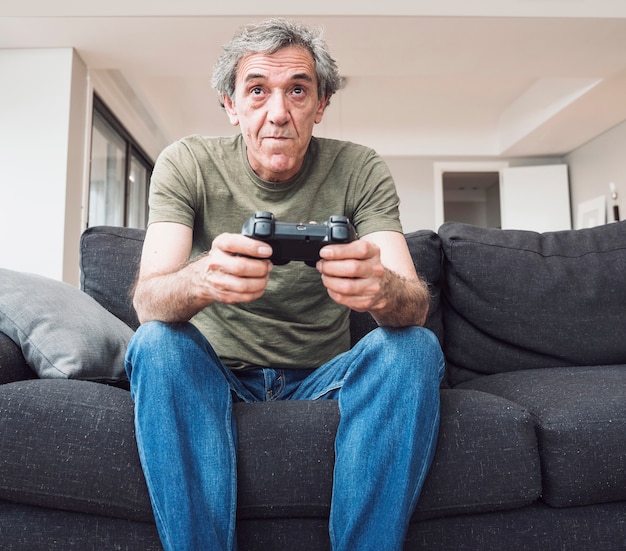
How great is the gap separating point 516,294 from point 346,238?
0.92m

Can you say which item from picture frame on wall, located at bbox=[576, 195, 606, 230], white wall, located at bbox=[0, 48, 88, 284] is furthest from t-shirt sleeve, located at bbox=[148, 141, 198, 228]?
picture frame on wall, located at bbox=[576, 195, 606, 230]

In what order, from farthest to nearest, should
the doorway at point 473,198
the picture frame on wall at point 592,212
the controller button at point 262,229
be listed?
the doorway at point 473,198 → the picture frame on wall at point 592,212 → the controller button at point 262,229

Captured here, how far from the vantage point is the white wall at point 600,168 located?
5.80 metres

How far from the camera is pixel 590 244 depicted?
1640mm

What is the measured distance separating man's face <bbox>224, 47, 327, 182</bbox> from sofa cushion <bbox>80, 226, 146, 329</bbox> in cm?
46

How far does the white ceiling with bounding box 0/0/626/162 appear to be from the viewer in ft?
11.8

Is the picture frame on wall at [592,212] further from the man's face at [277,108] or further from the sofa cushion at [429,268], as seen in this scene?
the man's face at [277,108]

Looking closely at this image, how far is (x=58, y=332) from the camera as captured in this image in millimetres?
1101

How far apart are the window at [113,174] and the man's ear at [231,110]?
356 centimetres

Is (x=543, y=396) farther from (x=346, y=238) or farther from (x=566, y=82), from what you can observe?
(x=566, y=82)

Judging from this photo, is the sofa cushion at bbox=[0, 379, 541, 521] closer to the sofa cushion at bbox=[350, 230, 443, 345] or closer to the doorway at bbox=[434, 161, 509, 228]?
the sofa cushion at bbox=[350, 230, 443, 345]

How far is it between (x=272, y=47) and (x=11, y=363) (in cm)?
83

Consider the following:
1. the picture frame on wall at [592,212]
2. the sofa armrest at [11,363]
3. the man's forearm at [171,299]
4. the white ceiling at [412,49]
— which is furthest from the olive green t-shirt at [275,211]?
the picture frame on wall at [592,212]

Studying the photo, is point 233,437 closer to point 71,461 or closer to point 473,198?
point 71,461
